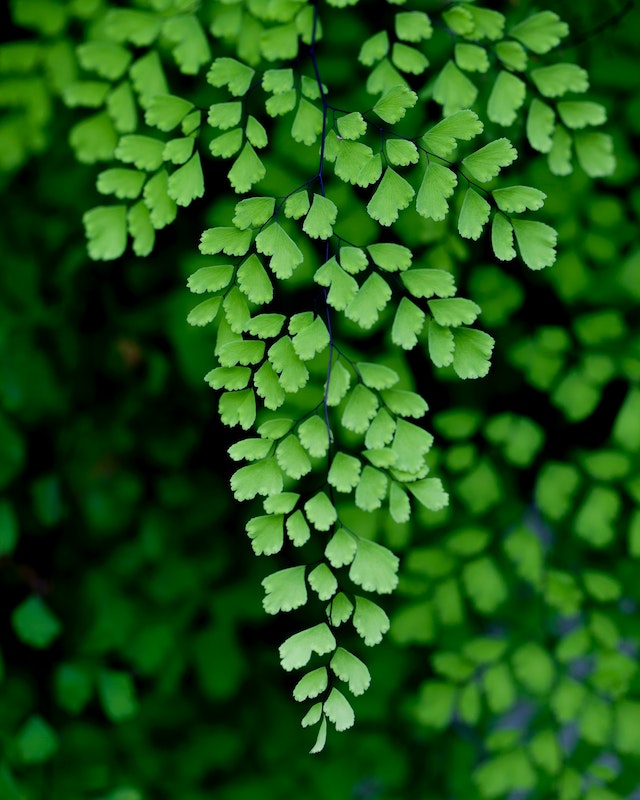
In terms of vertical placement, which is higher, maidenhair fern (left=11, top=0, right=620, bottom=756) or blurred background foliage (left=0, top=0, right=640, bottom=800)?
maidenhair fern (left=11, top=0, right=620, bottom=756)

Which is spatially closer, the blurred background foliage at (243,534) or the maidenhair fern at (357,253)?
the maidenhair fern at (357,253)

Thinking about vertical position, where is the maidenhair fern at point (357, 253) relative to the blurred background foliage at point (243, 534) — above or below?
above

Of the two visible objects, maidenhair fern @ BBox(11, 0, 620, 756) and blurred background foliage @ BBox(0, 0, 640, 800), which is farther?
blurred background foliage @ BBox(0, 0, 640, 800)

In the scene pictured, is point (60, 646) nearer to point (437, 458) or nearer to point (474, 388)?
point (437, 458)

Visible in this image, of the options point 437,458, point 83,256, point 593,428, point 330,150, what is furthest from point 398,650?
point 330,150
